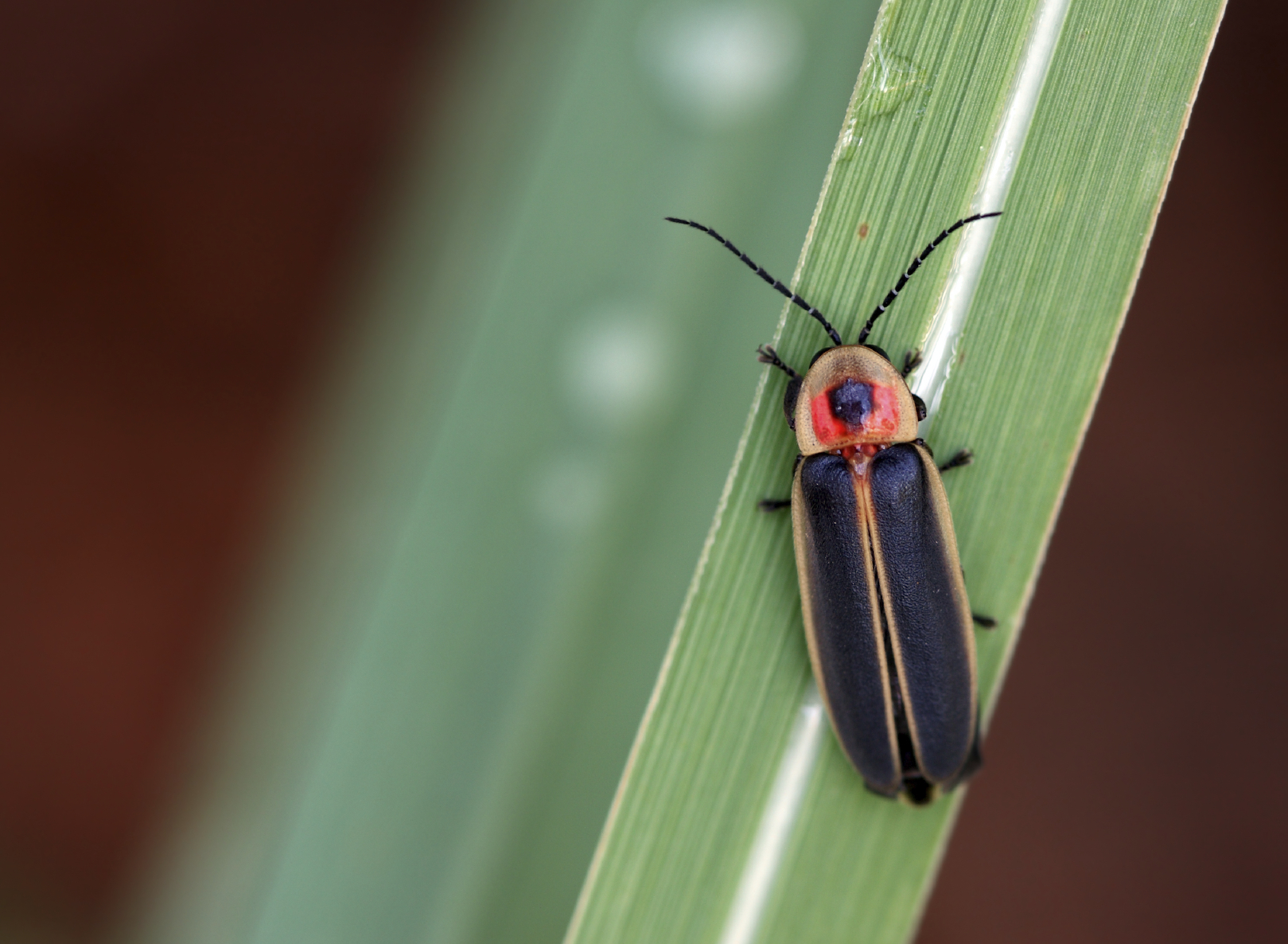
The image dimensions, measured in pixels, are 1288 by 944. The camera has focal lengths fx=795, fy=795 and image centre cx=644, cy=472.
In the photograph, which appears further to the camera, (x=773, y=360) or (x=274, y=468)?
(x=274, y=468)

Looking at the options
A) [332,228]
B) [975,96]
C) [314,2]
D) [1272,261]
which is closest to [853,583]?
[975,96]

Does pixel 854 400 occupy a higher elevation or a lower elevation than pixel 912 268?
lower

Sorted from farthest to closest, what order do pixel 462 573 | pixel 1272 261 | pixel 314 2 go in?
1. pixel 314 2
2. pixel 1272 261
3. pixel 462 573

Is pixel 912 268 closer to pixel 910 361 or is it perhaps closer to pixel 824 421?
pixel 910 361

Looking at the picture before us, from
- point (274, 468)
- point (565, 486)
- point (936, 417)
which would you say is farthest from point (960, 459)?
point (274, 468)

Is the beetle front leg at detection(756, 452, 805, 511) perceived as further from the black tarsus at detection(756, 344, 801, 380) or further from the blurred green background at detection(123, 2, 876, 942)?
the blurred green background at detection(123, 2, 876, 942)

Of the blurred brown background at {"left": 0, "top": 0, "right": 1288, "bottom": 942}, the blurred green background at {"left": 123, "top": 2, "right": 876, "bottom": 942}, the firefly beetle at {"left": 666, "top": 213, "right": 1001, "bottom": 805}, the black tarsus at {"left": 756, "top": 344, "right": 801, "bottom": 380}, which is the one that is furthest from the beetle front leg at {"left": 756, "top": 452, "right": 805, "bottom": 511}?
the blurred brown background at {"left": 0, "top": 0, "right": 1288, "bottom": 942}

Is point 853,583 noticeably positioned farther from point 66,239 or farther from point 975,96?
point 66,239
